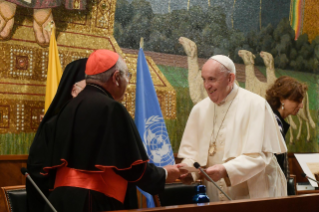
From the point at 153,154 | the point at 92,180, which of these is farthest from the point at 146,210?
the point at 153,154

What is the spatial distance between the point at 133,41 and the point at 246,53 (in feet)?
5.53

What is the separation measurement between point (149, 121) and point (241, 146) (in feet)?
3.61

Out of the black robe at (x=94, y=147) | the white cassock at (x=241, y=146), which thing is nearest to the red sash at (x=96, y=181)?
the black robe at (x=94, y=147)

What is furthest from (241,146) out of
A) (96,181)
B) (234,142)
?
(96,181)

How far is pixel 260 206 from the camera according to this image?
211 centimetres

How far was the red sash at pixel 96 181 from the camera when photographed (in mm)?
2432

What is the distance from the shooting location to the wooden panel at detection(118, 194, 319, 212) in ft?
6.13

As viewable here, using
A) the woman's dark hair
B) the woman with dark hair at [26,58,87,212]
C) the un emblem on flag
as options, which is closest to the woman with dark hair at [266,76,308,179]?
the woman's dark hair

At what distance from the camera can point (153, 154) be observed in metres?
4.01

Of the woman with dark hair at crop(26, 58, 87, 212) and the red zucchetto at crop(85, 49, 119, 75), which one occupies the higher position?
the red zucchetto at crop(85, 49, 119, 75)

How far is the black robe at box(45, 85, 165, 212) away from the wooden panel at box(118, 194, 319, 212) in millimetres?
660

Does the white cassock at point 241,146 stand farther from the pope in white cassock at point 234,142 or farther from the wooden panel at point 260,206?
the wooden panel at point 260,206

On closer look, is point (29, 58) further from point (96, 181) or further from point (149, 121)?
point (96, 181)

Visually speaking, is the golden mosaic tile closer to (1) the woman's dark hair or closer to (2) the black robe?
(2) the black robe
